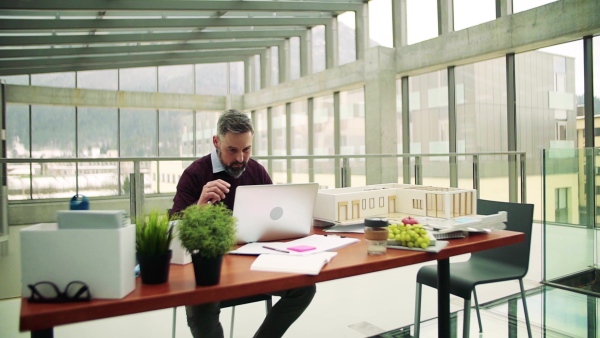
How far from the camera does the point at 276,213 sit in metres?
1.79

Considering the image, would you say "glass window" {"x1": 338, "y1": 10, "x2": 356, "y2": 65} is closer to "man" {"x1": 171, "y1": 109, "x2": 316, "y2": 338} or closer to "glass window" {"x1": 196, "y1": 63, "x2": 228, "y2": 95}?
"glass window" {"x1": 196, "y1": 63, "x2": 228, "y2": 95}

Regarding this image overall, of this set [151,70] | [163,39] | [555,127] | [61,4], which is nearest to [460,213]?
[555,127]

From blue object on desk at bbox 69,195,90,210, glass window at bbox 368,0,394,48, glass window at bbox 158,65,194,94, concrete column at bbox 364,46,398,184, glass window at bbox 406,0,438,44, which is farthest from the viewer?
glass window at bbox 158,65,194,94

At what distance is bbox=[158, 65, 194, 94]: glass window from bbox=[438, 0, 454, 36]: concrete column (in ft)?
25.8

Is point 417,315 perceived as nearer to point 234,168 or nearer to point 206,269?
point 234,168

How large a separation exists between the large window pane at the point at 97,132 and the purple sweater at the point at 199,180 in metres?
10.7

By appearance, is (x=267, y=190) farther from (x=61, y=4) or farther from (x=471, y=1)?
A: (x=471, y=1)

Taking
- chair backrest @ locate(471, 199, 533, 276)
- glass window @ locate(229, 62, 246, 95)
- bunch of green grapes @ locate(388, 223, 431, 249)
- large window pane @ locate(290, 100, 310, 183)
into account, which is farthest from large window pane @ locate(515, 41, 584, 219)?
glass window @ locate(229, 62, 246, 95)

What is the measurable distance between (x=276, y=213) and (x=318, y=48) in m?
10.5

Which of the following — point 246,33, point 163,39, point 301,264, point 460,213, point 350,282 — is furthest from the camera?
point 246,33

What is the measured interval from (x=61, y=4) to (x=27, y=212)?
15.1 feet

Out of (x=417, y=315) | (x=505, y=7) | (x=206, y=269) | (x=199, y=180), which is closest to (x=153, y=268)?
(x=206, y=269)

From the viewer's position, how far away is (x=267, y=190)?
1.75 m

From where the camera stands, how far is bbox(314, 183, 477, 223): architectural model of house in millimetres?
2109
